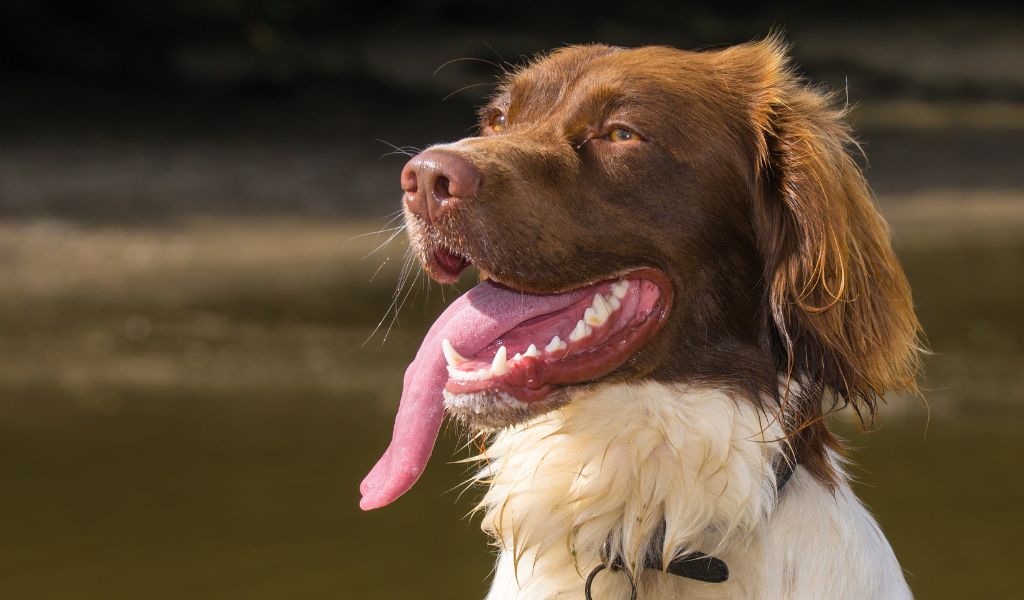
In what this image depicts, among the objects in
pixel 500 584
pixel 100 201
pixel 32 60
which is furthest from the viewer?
pixel 32 60

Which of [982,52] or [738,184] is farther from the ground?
[738,184]

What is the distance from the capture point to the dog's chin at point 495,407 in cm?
307

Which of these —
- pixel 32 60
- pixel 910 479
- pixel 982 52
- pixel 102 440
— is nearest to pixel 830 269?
pixel 910 479

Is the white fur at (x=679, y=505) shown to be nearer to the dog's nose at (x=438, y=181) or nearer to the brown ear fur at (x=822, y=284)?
the brown ear fur at (x=822, y=284)

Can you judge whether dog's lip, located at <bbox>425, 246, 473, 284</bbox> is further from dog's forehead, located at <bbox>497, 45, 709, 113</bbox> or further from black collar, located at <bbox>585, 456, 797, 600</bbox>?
black collar, located at <bbox>585, 456, 797, 600</bbox>

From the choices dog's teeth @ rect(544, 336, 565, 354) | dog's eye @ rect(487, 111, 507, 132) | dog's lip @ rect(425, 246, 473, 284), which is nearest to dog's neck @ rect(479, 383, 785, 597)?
dog's teeth @ rect(544, 336, 565, 354)

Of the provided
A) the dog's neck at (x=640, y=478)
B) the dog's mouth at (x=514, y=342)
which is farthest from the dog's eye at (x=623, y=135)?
the dog's neck at (x=640, y=478)

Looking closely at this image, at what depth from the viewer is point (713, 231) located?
10.8 ft

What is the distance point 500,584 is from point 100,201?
882 centimetres

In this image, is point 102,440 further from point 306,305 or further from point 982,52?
point 982,52

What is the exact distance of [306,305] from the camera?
8930 millimetres

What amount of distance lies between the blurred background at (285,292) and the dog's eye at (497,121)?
50 centimetres

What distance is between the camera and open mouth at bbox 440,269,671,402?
3.09 meters

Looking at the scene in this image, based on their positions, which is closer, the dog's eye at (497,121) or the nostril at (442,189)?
the nostril at (442,189)
